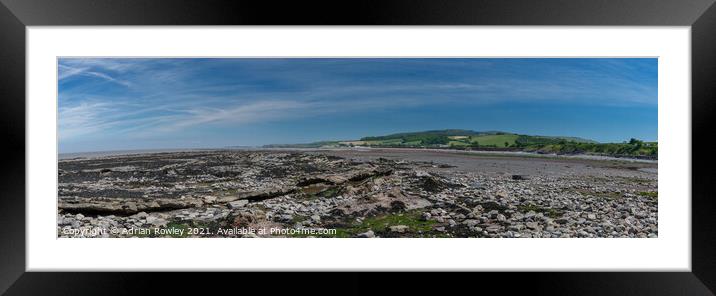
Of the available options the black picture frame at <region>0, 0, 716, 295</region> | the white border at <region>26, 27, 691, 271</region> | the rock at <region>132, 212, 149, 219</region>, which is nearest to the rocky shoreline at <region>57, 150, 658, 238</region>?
the rock at <region>132, 212, 149, 219</region>

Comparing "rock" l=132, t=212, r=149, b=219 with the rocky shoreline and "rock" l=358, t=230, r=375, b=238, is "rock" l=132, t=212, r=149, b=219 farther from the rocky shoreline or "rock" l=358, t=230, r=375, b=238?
"rock" l=358, t=230, r=375, b=238

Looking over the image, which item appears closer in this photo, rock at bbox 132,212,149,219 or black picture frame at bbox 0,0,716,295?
black picture frame at bbox 0,0,716,295

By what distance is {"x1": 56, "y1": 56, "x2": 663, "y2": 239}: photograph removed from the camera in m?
2.50

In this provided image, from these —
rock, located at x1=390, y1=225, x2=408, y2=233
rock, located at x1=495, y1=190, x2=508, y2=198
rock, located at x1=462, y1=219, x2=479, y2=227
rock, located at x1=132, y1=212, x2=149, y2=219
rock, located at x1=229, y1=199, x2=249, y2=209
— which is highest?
rock, located at x1=495, y1=190, x2=508, y2=198

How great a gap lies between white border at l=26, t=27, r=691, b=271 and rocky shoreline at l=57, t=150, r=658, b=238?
5.8 inches

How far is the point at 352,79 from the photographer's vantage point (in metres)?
2.71

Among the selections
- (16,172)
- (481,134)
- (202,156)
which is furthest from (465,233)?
(16,172)

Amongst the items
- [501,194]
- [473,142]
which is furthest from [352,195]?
[501,194]

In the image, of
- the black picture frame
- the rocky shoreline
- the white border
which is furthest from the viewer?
the rocky shoreline
